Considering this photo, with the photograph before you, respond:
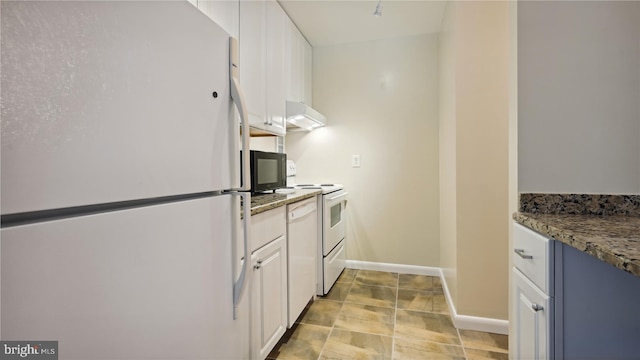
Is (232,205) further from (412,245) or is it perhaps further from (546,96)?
(412,245)

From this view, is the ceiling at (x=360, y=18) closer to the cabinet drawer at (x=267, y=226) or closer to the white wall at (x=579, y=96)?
the white wall at (x=579, y=96)

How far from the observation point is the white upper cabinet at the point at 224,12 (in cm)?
140

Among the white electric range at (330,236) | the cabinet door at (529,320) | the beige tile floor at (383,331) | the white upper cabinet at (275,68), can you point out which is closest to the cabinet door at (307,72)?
the white upper cabinet at (275,68)

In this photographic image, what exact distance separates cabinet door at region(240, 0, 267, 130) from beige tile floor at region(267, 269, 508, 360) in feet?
4.66

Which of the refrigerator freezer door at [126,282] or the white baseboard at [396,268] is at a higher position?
the refrigerator freezer door at [126,282]

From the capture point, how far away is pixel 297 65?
282 centimetres

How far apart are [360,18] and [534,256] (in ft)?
7.78

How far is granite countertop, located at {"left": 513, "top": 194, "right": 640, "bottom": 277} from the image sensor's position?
665mm

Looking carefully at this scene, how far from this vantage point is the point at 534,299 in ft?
3.31

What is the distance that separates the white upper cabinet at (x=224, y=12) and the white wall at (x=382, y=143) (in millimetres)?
1599

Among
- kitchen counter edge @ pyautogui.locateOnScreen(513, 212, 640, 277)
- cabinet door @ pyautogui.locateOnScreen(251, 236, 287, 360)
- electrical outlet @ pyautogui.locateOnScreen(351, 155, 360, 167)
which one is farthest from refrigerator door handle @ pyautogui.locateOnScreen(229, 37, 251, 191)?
electrical outlet @ pyautogui.locateOnScreen(351, 155, 360, 167)

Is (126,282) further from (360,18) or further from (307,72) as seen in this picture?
(307,72)

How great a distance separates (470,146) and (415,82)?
4.22 feet

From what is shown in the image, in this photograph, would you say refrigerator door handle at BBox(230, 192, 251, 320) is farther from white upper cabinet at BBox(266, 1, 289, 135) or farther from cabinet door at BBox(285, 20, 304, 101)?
cabinet door at BBox(285, 20, 304, 101)
